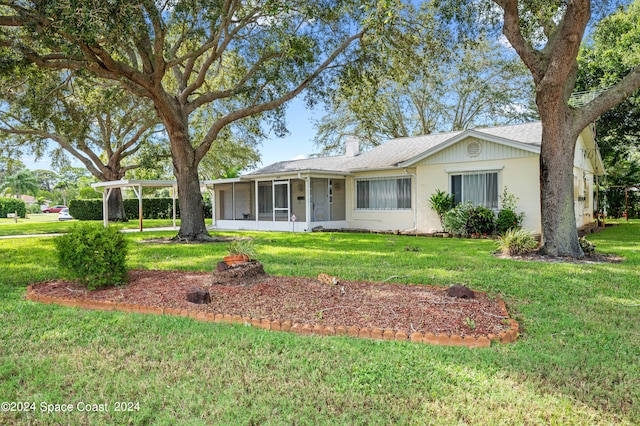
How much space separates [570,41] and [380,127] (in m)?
22.9

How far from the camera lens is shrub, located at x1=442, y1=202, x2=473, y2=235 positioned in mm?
14164

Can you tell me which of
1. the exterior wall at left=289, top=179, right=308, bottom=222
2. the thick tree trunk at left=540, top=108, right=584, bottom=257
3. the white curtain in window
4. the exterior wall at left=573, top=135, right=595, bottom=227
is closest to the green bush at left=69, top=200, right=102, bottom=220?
the exterior wall at left=289, top=179, right=308, bottom=222

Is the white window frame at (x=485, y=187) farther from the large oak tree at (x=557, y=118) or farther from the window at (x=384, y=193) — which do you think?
the large oak tree at (x=557, y=118)

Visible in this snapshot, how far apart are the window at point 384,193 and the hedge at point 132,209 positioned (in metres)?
16.4

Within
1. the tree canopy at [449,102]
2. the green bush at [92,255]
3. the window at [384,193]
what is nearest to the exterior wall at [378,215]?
the window at [384,193]

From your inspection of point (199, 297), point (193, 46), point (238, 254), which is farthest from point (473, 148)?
point (199, 297)

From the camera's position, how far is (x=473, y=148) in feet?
47.3

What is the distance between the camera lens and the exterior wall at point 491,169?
13.2 meters

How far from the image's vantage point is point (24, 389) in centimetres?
300

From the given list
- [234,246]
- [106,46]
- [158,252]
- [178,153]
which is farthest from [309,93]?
[234,246]

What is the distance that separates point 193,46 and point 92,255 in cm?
892

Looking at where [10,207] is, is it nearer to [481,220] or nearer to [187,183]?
[187,183]

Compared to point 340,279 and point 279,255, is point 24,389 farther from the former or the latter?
point 279,255

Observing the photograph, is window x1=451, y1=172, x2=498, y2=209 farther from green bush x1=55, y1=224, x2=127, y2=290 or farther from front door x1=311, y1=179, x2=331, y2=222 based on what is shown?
green bush x1=55, y1=224, x2=127, y2=290
